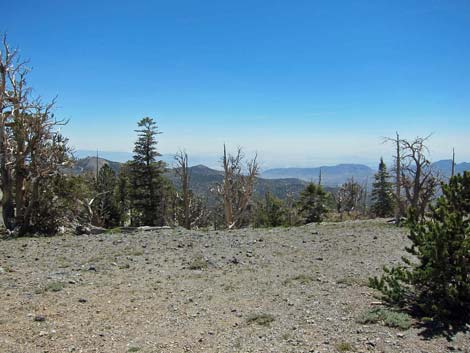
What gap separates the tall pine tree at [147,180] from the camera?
103 ft

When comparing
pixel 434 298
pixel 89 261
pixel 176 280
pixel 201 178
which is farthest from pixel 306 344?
pixel 201 178

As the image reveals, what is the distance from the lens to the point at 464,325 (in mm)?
6055

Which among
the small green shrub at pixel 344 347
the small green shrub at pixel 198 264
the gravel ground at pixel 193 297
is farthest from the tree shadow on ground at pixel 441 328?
the small green shrub at pixel 198 264

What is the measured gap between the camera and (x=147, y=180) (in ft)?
104

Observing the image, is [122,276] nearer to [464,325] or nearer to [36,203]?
[464,325]

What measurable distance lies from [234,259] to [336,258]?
352 cm

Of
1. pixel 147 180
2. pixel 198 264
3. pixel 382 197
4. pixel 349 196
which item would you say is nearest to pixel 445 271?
pixel 198 264

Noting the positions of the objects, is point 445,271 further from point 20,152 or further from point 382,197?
point 382,197

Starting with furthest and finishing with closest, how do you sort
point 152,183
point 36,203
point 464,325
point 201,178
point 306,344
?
point 201,178
point 152,183
point 36,203
point 464,325
point 306,344

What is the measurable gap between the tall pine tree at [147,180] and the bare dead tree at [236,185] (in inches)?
324

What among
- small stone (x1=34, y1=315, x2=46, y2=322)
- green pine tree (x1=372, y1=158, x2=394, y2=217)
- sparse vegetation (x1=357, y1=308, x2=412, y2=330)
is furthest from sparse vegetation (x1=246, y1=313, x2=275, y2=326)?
green pine tree (x1=372, y1=158, x2=394, y2=217)

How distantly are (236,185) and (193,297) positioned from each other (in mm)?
18207

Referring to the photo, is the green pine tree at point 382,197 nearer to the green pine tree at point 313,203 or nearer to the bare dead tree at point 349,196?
the bare dead tree at point 349,196

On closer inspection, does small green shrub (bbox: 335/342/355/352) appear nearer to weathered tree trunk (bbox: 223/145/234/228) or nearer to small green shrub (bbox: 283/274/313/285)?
small green shrub (bbox: 283/274/313/285)
